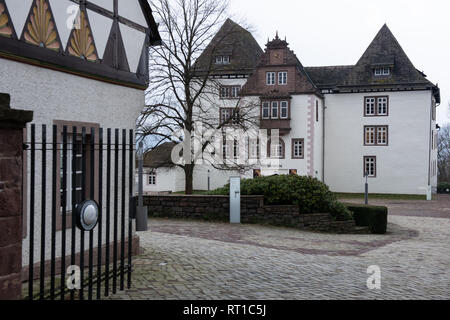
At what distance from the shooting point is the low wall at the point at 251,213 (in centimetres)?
1617

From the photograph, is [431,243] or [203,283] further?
[431,243]

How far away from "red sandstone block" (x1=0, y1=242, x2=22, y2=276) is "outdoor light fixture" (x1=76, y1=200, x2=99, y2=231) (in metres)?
1.09

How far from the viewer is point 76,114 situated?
8188 millimetres

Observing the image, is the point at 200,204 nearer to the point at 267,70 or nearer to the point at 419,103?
the point at 267,70

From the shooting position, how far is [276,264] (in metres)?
9.19

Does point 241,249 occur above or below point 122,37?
below

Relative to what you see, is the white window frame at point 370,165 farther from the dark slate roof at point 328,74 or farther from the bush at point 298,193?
the bush at point 298,193

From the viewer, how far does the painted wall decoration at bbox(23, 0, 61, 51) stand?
729 cm

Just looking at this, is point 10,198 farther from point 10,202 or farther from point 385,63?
point 385,63

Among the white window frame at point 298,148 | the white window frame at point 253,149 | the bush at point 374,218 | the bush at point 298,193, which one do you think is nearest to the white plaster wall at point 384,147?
the white window frame at point 298,148

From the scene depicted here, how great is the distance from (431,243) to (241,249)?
20.3 feet

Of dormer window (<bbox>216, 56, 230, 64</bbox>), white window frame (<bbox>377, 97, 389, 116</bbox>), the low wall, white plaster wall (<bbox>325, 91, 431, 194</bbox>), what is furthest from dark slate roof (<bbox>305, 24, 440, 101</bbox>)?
the low wall
